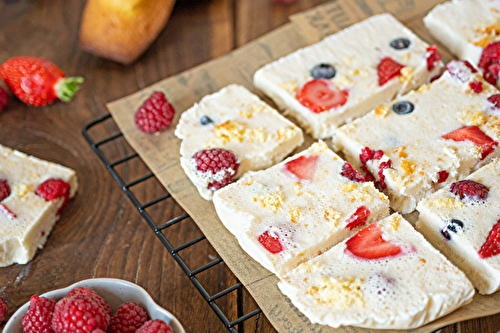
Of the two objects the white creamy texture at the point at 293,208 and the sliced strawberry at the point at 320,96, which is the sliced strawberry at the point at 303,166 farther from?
the sliced strawberry at the point at 320,96

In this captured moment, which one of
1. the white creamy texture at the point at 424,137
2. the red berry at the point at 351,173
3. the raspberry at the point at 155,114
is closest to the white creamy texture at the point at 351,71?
the white creamy texture at the point at 424,137

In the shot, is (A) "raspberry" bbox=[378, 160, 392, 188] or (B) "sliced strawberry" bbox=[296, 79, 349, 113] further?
(B) "sliced strawberry" bbox=[296, 79, 349, 113]

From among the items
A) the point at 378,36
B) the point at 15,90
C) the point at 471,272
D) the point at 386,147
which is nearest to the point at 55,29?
the point at 15,90

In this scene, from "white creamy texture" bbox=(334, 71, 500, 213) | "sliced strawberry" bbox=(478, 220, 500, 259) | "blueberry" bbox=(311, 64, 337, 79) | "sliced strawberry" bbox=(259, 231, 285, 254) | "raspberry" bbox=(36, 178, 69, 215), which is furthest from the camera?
"blueberry" bbox=(311, 64, 337, 79)

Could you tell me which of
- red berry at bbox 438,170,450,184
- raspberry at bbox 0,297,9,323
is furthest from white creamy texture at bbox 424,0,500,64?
raspberry at bbox 0,297,9,323

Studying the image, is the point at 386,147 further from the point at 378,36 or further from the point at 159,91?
the point at 159,91

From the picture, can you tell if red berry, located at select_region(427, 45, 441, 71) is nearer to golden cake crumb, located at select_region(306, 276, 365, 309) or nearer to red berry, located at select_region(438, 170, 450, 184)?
red berry, located at select_region(438, 170, 450, 184)

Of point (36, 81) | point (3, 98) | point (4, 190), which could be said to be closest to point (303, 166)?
point (4, 190)
